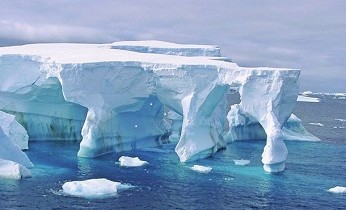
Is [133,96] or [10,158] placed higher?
[133,96]

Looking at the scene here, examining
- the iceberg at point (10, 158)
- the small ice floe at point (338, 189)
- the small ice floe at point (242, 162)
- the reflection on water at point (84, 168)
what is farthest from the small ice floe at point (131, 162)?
the small ice floe at point (338, 189)

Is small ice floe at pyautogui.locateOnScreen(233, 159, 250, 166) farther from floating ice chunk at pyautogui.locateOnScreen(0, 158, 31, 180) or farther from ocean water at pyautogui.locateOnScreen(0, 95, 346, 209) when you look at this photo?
floating ice chunk at pyautogui.locateOnScreen(0, 158, 31, 180)

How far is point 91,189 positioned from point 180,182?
6.12 m

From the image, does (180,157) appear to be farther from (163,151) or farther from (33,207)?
(33,207)

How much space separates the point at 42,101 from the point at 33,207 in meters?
22.1

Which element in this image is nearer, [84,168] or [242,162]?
[84,168]

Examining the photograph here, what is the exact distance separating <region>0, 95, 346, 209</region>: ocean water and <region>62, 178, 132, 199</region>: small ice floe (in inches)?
19.9

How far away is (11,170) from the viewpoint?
30.5 meters

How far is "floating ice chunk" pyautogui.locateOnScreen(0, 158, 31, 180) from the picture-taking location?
3048cm

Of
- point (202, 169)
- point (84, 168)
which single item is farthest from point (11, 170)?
point (202, 169)

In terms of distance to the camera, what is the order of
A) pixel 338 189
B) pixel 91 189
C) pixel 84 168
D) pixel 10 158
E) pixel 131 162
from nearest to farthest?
1. pixel 91 189
2. pixel 338 189
3. pixel 10 158
4. pixel 84 168
5. pixel 131 162

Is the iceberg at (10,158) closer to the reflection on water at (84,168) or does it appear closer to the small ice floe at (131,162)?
the reflection on water at (84,168)

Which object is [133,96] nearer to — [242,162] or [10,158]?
[242,162]

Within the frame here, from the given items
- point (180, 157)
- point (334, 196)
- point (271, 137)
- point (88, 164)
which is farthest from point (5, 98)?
point (334, 196)
